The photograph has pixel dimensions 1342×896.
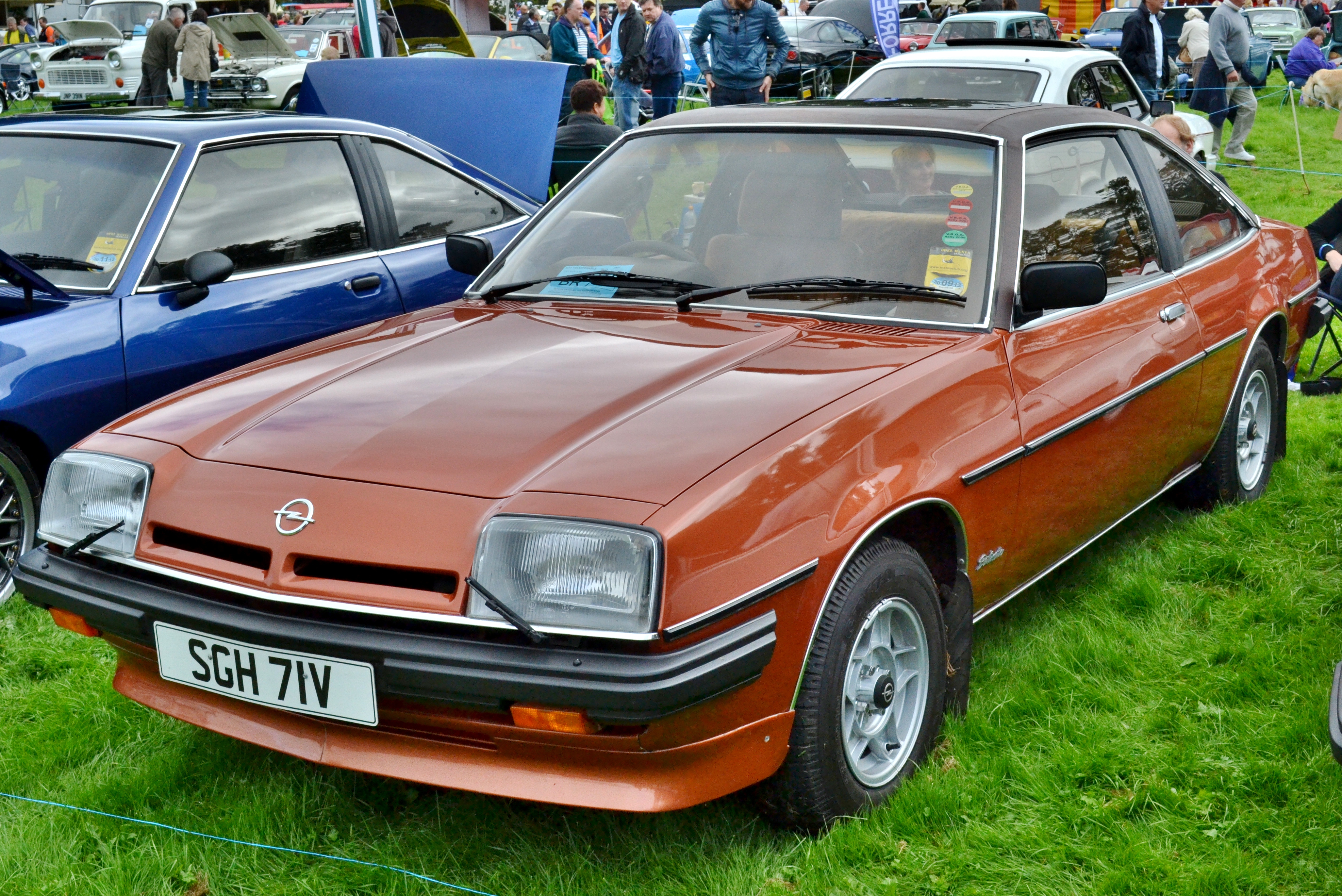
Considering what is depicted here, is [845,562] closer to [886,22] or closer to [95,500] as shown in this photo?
[95,500]

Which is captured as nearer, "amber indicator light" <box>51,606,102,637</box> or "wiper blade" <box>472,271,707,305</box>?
"amber indicator light" <box>51,606,102,637</box>

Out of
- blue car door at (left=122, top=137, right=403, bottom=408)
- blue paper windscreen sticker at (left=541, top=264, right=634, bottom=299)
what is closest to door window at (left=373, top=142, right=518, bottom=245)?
blue car door at (left=122, top=137, right=403, bottom=408)

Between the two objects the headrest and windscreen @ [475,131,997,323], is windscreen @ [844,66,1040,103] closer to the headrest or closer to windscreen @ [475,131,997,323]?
windscreen @ [475,131,997,323]

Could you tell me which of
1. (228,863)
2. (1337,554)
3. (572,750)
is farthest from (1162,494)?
(228,863)

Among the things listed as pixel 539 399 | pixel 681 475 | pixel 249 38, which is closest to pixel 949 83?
pixel 539 399

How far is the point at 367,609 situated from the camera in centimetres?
236

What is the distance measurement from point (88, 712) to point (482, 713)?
1.63m

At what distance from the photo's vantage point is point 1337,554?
4418 millimetres

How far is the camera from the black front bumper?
2.24 m

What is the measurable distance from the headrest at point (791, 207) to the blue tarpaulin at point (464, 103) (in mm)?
3664

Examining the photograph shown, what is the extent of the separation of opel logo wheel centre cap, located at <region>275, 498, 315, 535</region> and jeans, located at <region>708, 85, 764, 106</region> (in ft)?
30.3

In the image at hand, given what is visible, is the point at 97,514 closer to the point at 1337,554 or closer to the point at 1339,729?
the point at 1339,729

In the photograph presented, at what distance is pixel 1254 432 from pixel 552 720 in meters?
3.63

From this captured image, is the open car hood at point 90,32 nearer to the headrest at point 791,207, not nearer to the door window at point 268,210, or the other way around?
the door window at point 268,210
